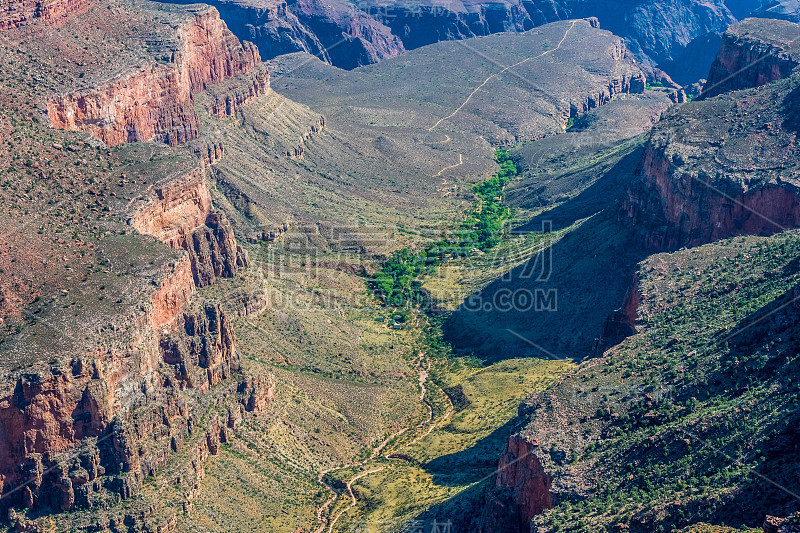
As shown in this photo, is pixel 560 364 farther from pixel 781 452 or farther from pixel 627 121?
pixel 627 121

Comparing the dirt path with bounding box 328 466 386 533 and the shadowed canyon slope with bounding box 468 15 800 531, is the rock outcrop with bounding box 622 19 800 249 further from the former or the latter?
the dirt path with bounding box 328 466 386 533

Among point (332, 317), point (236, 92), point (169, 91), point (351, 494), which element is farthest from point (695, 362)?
point (236, 92)

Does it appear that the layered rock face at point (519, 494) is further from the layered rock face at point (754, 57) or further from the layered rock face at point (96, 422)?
the layered rock face at point (754, 57)

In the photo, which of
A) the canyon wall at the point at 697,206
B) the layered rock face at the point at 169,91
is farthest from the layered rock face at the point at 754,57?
the layered rock face at the point at 169,91

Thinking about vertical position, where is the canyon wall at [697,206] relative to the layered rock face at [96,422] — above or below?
above

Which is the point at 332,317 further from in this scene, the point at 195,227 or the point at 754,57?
the point at 754,57
